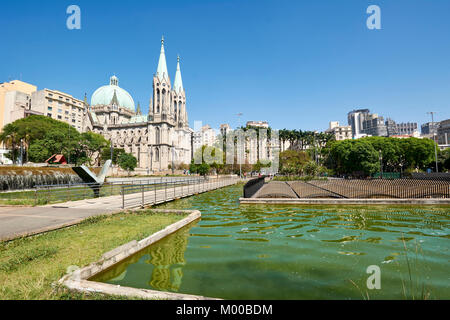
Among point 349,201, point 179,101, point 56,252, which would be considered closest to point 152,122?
point 179,101

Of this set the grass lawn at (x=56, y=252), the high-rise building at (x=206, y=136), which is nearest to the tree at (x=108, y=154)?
the high-rise building at (x=206, y=136)

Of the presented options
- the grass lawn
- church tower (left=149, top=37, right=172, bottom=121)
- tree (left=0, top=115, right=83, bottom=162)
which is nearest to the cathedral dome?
church tower (left=149, top=37, right=172, bottom=121)

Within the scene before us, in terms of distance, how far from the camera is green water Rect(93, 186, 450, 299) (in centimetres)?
365

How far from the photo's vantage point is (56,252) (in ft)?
16.0

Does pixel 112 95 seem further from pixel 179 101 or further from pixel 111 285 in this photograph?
pixel 111 285

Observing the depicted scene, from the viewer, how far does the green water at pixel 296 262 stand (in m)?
3.65

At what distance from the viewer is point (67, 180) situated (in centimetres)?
3209

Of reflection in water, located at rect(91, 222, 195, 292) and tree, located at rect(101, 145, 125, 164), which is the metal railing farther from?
tree, located at rect(101, 145, 125, 164)

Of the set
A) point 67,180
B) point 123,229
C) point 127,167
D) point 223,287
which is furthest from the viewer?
point 127,167

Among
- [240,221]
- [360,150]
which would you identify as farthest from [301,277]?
[360,150]

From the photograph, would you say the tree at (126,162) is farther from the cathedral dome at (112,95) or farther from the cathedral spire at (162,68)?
the cathedral dome at (112,95)

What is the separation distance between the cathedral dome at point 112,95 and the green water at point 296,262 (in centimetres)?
12467

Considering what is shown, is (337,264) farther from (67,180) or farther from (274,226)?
(67,180)
